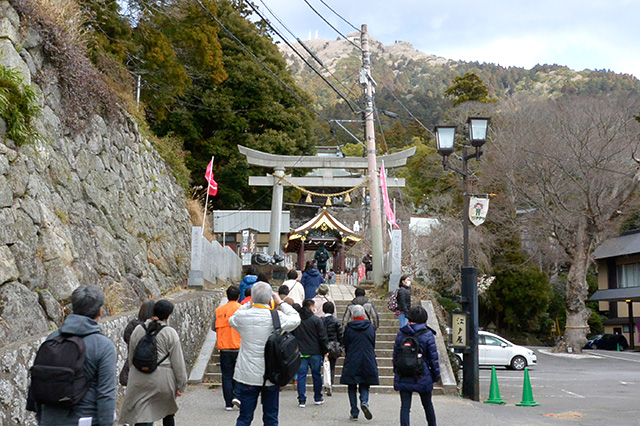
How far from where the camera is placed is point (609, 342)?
4016cm

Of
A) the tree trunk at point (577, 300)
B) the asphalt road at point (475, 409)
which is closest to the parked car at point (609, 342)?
the tree trunk at point (577, 300)

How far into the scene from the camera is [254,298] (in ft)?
19.1

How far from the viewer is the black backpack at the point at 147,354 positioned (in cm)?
527

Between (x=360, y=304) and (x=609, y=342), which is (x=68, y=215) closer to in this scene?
(x=360, y=304)

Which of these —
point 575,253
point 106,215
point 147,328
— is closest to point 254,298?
point 147,328

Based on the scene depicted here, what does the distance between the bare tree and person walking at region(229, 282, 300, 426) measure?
24.7 metres

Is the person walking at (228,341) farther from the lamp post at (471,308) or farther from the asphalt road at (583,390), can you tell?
the asphalt road at (583,390)

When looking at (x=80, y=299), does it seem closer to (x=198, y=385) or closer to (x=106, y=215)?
(x=198, y=385)

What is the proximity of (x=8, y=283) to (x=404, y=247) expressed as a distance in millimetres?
28174

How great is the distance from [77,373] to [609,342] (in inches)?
1665

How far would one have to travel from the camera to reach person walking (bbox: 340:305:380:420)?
8.01m

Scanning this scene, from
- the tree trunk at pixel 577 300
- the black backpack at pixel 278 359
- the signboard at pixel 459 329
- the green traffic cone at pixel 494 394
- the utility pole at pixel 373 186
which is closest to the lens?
the black backpack at pixel 278 359

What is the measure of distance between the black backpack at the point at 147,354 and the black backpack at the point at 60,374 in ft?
4.27

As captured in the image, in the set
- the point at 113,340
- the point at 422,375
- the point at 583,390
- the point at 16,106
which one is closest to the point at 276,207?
the point at 583,390
